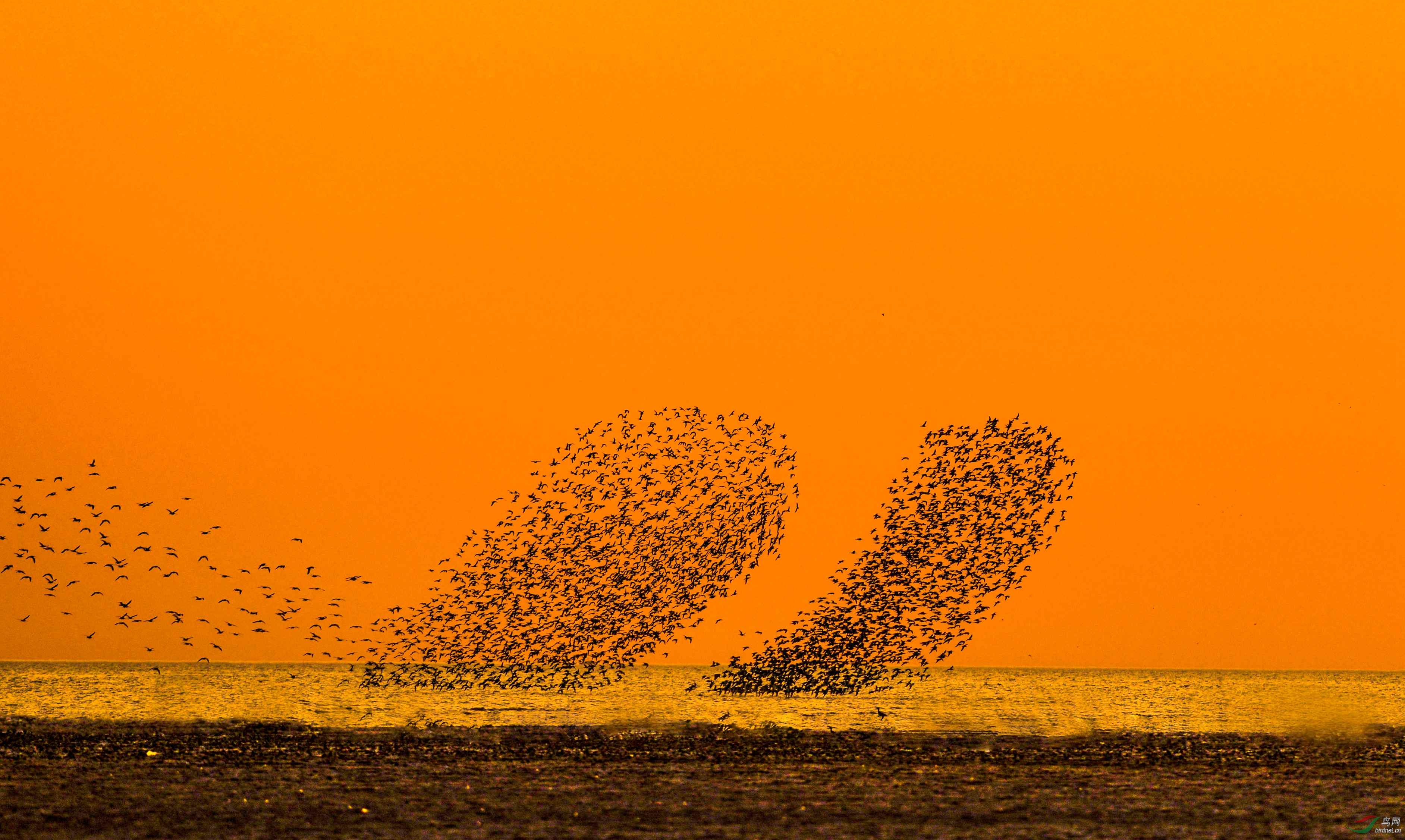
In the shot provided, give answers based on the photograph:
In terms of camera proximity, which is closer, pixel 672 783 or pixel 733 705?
pixel 672 783

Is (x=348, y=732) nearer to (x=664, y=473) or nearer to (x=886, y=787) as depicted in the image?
(x=664, y=473)

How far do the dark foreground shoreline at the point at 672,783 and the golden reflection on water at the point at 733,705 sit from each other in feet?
2.92

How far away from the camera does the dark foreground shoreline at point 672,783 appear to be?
43.9ft

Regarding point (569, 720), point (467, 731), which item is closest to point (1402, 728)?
point (569, 720)

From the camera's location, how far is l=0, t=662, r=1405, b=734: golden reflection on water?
20.6 metres

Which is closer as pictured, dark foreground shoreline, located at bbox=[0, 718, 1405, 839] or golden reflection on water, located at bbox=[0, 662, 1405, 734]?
dark foreground shoreline, located at bbox=[0, 718, 1405, 839]

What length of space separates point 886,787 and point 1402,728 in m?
9.35

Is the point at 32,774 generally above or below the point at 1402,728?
below

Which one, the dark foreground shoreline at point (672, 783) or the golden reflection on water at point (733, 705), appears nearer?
the dark foreground shoreline at point (672, 783)

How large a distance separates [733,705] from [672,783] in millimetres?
6335

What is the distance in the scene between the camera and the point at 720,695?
2336cm

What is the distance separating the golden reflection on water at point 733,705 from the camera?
20594 millimetres

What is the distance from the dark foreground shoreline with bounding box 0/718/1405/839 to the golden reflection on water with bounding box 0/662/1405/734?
0.89 meters

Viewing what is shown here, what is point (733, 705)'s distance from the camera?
22094 millimetres
